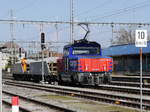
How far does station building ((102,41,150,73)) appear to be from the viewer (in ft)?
156

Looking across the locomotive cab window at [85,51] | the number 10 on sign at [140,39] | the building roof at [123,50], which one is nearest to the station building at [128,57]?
the building roof at [123,50]

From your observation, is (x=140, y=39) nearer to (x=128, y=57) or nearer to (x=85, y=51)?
(x=85, y=51)

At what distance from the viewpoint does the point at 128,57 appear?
5288 cm

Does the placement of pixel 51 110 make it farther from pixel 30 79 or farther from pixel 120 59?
pixel 120 59

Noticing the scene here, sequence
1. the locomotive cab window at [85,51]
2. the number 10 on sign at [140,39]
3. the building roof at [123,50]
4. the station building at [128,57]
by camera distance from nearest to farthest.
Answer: the number 10 on sign at [140,39], the locomotive cab window at [85,51], the station building at [128,57], the building roof at [123,50]

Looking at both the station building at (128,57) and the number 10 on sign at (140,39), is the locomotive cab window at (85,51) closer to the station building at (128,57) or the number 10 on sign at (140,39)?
the number 10 on sign at (140,39)

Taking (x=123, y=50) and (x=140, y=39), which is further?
(x=123, y=50)

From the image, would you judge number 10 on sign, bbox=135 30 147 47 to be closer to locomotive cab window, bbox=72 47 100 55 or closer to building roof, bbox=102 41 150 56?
locomotive cab window, bbox=72 47 100 55

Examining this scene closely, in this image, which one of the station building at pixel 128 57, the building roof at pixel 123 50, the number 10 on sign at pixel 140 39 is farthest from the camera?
the building roof at pixel 123 50

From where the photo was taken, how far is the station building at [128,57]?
47469 millimetres

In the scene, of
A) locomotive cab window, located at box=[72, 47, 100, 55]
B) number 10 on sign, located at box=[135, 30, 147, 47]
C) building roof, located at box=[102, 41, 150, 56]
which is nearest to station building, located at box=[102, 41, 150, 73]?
building roof, located at box=[102, 41, 150, 56]

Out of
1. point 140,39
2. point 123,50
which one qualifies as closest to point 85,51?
point 140,39

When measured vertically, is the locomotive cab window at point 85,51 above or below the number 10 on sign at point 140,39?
below

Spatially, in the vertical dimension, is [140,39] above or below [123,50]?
above
